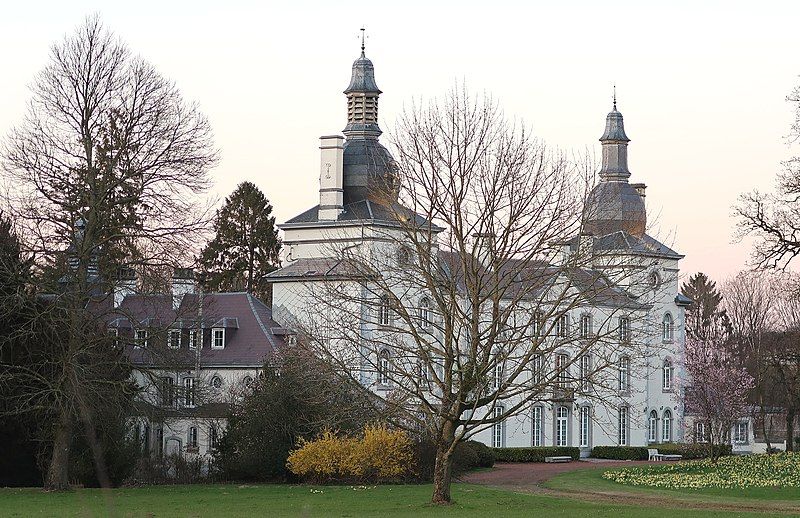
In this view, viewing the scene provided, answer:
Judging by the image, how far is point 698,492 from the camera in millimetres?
35156

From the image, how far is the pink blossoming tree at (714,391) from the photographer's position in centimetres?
4844

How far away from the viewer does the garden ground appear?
26484 millimetres

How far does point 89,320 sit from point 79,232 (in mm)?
2536

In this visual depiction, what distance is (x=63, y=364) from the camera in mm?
33969

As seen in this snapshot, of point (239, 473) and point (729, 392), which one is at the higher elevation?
point (729, 392)

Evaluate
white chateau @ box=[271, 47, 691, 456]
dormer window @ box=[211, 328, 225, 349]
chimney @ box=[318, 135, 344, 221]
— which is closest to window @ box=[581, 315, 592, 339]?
white chateau @ box=[271, 47, 691, 456]

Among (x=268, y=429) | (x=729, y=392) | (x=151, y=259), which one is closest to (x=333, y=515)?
(x=151, y=259)

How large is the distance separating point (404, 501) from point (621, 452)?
114 feet

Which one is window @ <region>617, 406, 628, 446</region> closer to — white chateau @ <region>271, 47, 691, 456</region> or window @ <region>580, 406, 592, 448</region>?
white chateau @ <region>271, 47, 691, 456</region>

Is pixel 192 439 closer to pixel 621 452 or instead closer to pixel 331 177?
pixel 331 177

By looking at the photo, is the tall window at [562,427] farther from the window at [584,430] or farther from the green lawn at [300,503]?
the green lawn at [300,503]

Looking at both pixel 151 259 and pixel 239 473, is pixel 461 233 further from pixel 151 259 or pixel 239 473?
pixel 239 473

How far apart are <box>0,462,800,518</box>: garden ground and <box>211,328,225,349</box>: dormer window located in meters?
18.4

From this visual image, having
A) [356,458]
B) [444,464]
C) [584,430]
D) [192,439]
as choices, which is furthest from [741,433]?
[444,464]
